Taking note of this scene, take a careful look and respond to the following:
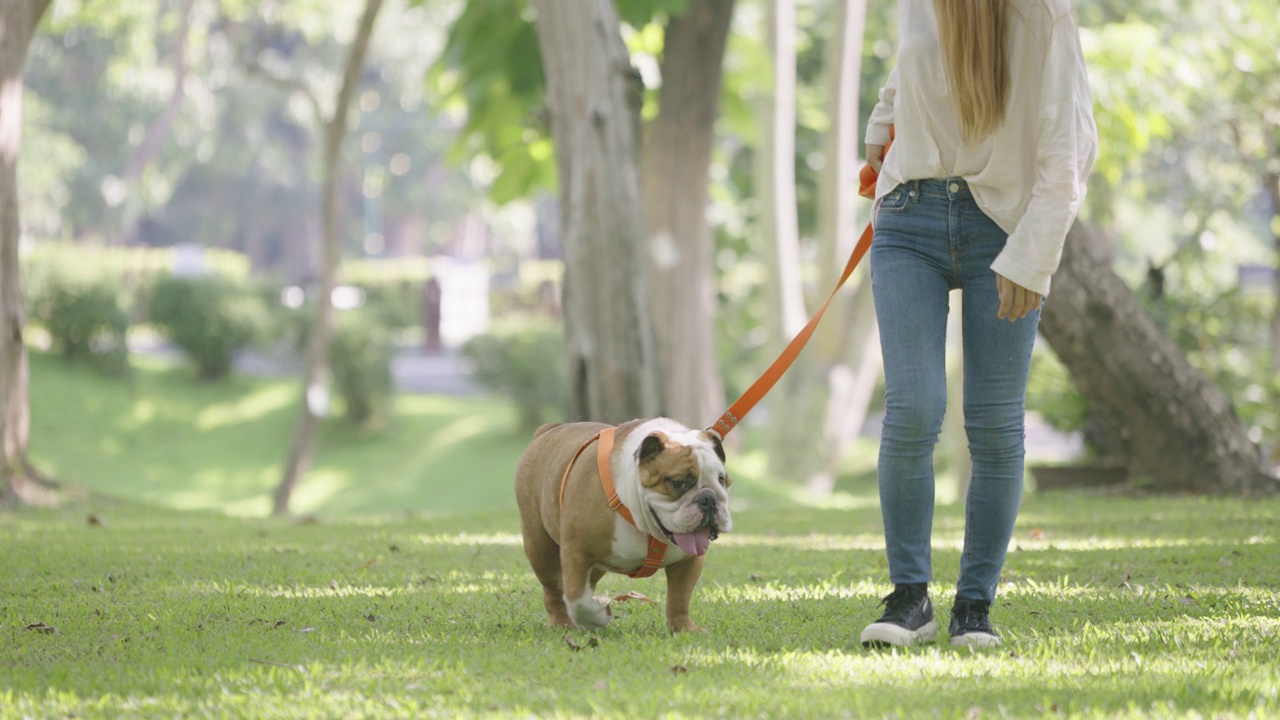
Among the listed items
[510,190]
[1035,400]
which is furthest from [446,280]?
[1035,400]

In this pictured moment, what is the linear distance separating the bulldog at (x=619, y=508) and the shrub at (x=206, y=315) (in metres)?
19.9

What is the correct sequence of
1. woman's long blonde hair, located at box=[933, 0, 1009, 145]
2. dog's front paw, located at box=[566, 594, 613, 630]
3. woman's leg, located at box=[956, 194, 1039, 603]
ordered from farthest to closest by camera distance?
dog's front paw, located at box=[566, 594, 613, 630] → woman's leg, located at box=[956, 194, 1039, 603] → woman's long blonde hair, located at box=[933, 0, 1009, 145]

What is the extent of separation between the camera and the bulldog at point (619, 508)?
4094 mm

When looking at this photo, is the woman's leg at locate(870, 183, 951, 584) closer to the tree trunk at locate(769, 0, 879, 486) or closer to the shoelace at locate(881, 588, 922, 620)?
the shoelace at locate(881, 588, 922, 620)

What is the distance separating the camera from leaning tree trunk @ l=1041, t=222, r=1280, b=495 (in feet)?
30.6

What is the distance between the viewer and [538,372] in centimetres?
2133

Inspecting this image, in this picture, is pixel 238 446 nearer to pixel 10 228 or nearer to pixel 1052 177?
pixel 10 228

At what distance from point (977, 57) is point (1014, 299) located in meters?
0.66

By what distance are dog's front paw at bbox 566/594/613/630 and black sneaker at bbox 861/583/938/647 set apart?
2.66 feet

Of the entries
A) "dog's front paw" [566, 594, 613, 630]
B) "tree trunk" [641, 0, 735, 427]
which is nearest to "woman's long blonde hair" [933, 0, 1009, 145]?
"dog's front paw" [566, 594, 613, 630]

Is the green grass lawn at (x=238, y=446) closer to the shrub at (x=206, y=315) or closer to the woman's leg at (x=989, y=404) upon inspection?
the shrub at (x=206, y=315)

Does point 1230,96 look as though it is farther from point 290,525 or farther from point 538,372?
point 290,525

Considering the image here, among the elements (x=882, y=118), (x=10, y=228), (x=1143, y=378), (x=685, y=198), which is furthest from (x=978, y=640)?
(x=685, y=198)

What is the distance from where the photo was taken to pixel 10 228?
385 inches
